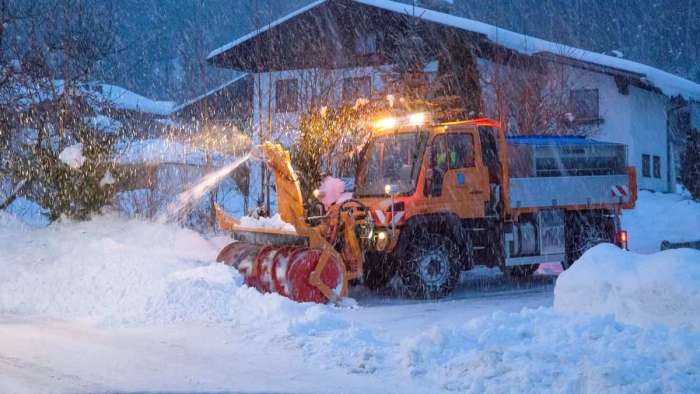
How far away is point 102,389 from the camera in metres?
6.00

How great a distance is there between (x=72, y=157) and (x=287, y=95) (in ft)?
22.3

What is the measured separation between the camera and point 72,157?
1430 cm

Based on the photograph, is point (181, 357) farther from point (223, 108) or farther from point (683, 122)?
point (683, 122)

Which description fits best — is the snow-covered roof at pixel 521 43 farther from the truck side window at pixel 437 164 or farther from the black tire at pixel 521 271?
the truck side window at pixel 437 164

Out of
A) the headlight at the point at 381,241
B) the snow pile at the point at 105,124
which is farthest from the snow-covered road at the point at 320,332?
the snow pile at the point at 105,124

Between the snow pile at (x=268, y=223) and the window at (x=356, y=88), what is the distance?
7.83 meters

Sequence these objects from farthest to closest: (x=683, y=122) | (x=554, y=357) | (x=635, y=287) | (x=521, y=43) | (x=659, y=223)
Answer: (x=683, y=122)
(x=521, y=43)
(x=659, y=223)
(x=635, y=287)
(x=554, y=357)

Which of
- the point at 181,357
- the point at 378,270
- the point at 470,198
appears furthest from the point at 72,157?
the point at 181,357

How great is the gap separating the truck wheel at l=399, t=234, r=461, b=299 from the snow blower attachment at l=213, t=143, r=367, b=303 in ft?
3.11

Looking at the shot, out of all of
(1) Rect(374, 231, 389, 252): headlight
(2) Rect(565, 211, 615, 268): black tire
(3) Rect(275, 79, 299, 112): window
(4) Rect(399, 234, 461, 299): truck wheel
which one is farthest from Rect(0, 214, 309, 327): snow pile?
(3) Rect(275, 79, 299, 112): window

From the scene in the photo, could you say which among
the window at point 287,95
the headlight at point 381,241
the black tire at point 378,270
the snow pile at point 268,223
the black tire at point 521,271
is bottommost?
the black tire at point 521,271

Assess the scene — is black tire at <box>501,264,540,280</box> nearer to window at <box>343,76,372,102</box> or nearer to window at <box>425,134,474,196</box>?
window at <box>425,134,474,196</box>

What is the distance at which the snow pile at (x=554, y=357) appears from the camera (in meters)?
5.86

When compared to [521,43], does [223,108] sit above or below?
below
